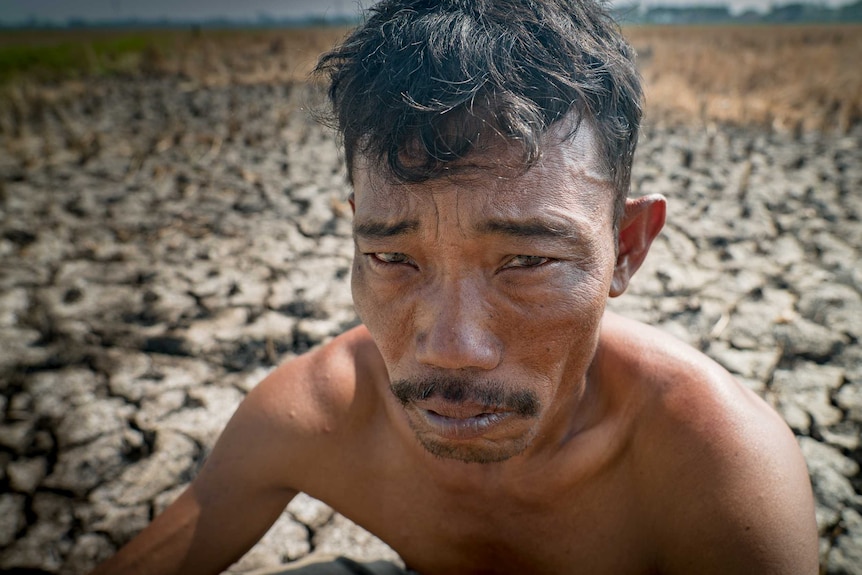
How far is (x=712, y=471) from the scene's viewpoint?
1.14 metres

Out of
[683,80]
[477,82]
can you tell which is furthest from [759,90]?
[477,82]

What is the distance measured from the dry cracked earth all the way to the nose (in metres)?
0.65

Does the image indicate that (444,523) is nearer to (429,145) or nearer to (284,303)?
(429,145)

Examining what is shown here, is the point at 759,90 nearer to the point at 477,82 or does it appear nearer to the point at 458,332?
the point at 477,82

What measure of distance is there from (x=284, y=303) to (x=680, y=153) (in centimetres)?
450

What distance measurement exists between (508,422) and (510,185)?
0.39m

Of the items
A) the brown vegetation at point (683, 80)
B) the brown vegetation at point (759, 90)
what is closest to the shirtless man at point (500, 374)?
the brown vegetation at point (683, 80)

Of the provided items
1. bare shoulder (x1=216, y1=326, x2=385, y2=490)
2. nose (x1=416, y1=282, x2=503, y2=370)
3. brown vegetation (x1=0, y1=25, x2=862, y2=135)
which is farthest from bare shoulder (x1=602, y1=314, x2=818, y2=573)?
brown vegetation (x1=0, y1=25, x2=862, y2=135)

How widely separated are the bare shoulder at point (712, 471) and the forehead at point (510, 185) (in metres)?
0.42

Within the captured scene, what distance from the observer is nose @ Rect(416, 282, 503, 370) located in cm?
92

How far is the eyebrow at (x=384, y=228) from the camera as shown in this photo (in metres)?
0.96

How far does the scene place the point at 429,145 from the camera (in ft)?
3.11

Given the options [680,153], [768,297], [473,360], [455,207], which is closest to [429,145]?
[455,207]

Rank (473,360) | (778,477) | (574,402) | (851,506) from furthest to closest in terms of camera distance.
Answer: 1. (851,506)
2. (574,402)
3. (778,477)
4. (473,360)
